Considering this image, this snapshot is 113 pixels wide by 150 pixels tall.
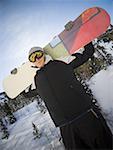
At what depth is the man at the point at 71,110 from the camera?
1.42m

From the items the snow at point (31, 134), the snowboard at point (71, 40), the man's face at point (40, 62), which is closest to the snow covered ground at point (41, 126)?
the snow at point (31, 134)

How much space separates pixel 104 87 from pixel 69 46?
77 cm

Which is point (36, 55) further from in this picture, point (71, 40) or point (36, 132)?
point (36, 132)

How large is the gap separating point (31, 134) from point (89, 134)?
1.06 meters

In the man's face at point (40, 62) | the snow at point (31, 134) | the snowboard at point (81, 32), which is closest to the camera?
the man's face at point (40, 62)

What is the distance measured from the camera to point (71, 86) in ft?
4.80

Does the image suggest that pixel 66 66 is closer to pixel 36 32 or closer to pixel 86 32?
pixel 86 32

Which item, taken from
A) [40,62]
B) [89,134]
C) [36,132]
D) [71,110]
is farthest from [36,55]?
[36,132]

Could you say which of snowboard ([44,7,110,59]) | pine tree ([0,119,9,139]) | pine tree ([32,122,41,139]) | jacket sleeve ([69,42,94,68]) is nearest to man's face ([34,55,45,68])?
jacket sleeve ([69,42,94,68])

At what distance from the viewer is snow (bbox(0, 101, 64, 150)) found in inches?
87.8

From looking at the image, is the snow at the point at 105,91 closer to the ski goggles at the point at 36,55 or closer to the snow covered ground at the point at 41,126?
the snow covered ground at the point at 41,126

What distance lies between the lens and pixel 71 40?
1881mm

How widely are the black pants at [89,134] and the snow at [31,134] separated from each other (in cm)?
78

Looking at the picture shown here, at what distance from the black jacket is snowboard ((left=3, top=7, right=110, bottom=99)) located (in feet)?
0.83
